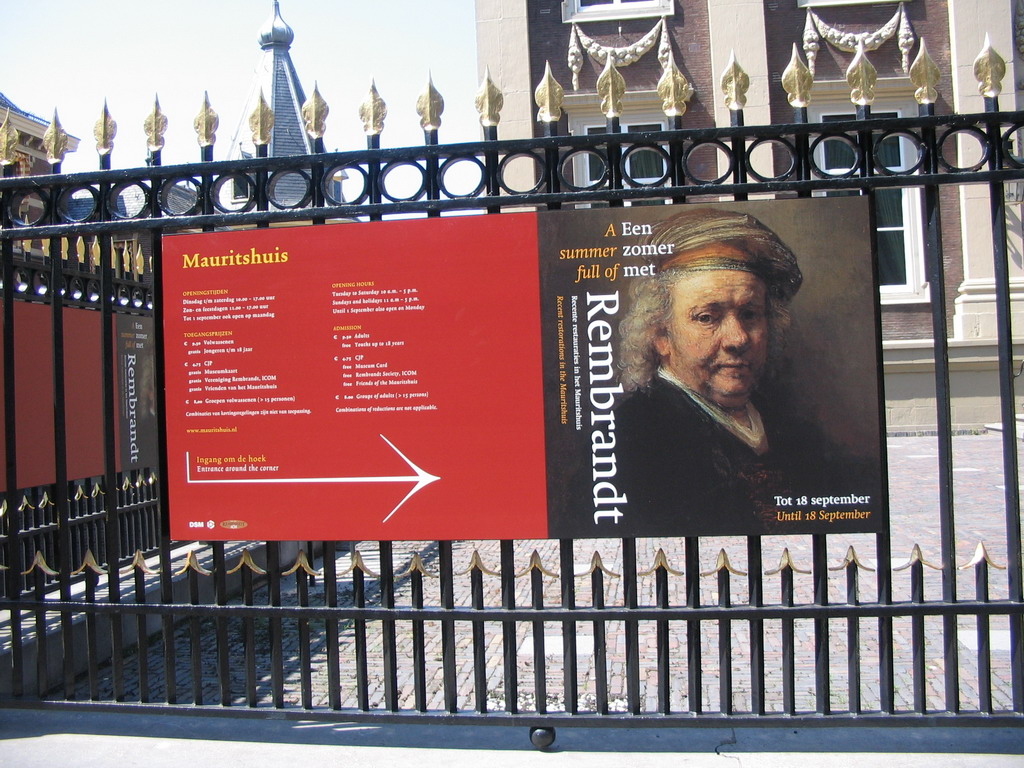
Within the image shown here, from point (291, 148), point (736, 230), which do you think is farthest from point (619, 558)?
point (291, 148)

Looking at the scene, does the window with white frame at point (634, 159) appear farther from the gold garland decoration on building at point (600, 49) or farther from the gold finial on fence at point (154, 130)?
the gold finial on fence at point (154, 130)

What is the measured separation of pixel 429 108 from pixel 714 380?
5.75 ft

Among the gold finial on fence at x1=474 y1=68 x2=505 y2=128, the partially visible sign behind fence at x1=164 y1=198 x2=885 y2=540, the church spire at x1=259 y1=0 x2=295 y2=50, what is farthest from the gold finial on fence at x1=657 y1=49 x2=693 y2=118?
the church spire at x1=259 y1=0 x2=295 y2=50

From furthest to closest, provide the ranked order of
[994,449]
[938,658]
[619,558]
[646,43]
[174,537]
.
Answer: [646,43]
[994,449]
[619,558]
[938,658]
[174,537]

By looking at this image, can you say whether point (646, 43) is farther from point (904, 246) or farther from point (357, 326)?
point (357, 326)

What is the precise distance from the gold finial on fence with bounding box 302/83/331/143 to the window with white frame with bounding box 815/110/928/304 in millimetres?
14738

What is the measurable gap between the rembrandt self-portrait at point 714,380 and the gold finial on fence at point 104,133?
258cm

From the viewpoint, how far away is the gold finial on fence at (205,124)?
3982mm

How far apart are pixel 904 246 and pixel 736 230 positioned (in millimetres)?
15448

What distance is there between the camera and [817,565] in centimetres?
373

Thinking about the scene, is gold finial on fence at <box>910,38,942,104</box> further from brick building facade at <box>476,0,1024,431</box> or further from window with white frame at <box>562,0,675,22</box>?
window with white frame at <box>562,0,675,22</box>

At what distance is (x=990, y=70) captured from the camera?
3.64 metres

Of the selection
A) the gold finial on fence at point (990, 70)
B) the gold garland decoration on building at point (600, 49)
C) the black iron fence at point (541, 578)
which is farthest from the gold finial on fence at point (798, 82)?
the gold garland decoration on building at point (600, 49)

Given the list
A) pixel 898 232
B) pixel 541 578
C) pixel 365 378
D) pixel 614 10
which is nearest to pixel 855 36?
pixel 898 232
